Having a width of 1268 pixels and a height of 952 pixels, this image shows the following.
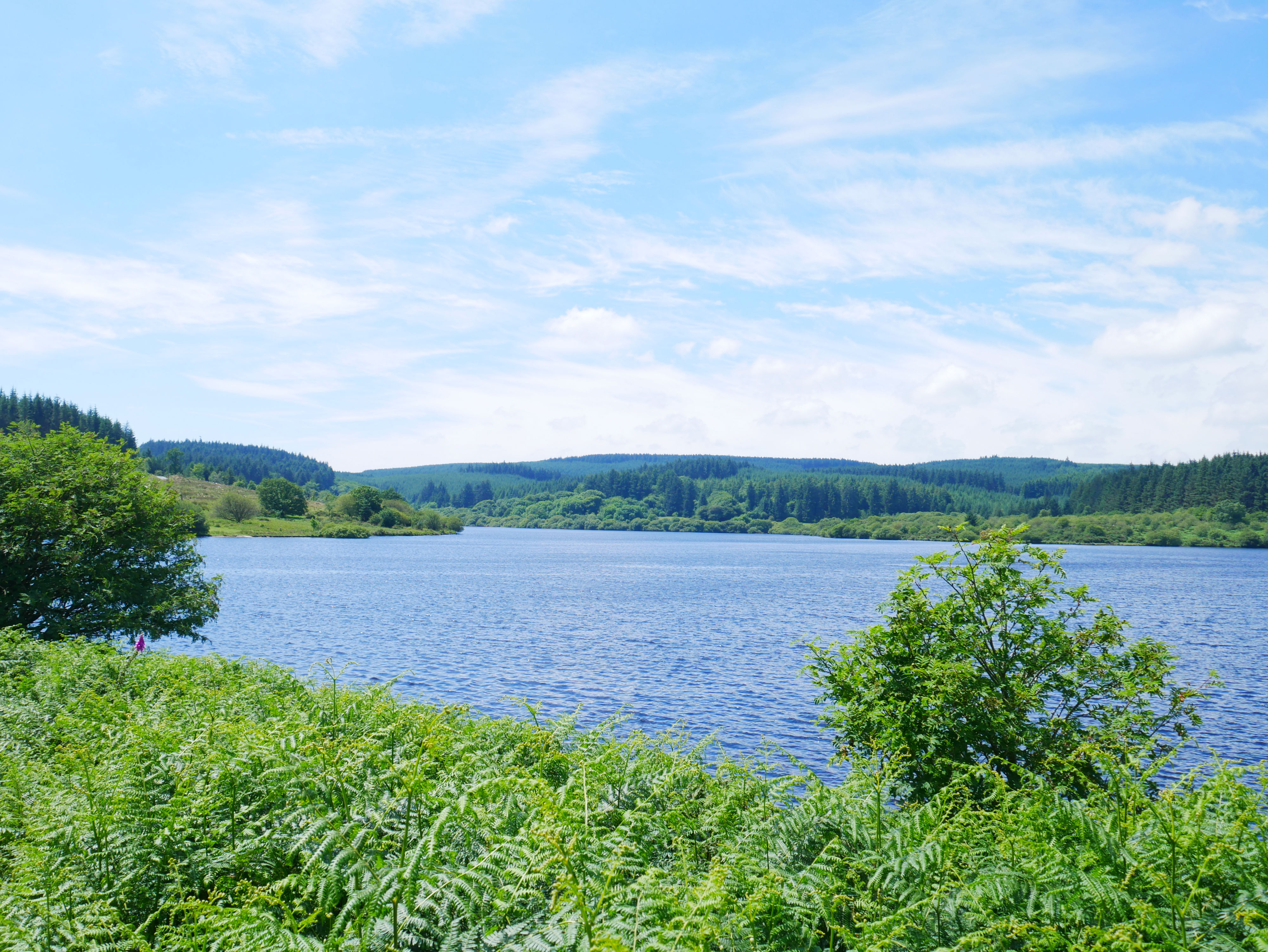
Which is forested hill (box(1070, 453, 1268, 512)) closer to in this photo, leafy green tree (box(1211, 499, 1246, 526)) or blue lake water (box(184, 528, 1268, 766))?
leafy green tree (box(1211, 499, 1246, 526))

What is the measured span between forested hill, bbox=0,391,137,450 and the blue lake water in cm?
8635

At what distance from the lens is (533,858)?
455 cm

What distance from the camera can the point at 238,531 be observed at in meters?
155

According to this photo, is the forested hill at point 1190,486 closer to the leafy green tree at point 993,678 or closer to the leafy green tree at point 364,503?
the leafy green tree at point 364,503

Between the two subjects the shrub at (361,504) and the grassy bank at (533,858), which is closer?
the grassy bank at (533,858)

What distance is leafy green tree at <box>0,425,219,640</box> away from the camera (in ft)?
68.5

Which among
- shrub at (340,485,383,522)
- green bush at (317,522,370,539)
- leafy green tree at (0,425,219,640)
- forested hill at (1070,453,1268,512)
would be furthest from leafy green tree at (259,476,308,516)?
forested hill at (1070,453,1268,512)

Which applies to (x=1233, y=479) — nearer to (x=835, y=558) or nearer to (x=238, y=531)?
(x=835, y=558)

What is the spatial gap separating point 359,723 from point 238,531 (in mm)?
165042

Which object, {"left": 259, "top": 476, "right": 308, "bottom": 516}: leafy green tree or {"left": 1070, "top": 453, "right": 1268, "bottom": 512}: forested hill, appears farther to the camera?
{"left": 259, "top": 476, "right": 308, "bottom": 516}: leafy green tree

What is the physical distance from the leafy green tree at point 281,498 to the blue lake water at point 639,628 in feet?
249

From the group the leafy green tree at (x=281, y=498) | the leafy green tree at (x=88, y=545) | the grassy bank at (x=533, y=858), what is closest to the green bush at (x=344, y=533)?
the leafy green tree at (x=281, y=498)

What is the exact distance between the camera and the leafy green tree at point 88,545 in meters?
20.9

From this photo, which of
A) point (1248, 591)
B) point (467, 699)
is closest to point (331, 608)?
point (467, 699)
